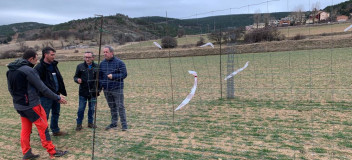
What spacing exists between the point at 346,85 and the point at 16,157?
353 inches

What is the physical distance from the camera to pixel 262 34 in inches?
272

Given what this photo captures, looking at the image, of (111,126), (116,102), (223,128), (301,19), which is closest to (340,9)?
(301,19)

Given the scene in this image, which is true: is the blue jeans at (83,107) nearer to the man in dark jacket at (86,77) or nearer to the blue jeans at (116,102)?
the man in dark jacket at (86,77)

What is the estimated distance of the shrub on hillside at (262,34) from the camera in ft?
21.4

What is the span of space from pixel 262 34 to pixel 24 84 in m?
6.01

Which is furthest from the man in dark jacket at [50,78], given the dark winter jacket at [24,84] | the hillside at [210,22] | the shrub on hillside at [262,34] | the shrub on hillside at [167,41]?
the shrub on hillside at [262,34]

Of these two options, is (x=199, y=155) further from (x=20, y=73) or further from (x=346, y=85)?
(x=346, y=85)

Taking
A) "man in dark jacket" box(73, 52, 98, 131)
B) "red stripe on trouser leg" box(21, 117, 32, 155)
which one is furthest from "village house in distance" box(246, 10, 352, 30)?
"red stripe on trouser leg" box(21, 117, 32, 155)

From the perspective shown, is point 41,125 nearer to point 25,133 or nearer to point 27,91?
point 25,133

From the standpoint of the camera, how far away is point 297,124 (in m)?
4.57

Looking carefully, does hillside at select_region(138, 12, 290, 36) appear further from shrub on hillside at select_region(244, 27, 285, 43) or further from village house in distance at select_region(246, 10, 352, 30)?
shrub on hillside at select_region(244, 27, 285, 43)

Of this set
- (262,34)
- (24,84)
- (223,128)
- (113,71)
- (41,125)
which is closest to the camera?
(24,84)

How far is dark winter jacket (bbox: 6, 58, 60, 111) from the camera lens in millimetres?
3299

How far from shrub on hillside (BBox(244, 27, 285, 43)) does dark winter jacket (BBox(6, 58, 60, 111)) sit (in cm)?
536
